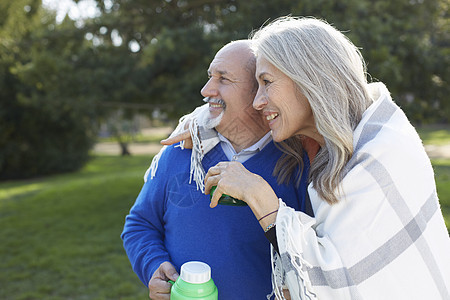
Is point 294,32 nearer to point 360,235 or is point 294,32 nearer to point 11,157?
point 360,235

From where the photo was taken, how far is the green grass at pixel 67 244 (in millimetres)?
5023

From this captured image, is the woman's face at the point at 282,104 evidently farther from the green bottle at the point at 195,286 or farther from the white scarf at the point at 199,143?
the green bottle at the point at 195,286

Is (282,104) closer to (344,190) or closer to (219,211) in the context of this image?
(344,190)

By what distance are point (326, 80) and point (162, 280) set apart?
44.1 inches

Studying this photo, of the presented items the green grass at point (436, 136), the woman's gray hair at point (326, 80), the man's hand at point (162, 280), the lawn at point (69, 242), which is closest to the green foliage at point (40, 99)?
the lawn at point (69, 242)

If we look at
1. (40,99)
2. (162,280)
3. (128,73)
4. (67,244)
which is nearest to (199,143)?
(162,280)

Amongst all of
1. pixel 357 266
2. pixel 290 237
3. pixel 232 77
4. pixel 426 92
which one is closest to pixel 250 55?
pixel 232 77

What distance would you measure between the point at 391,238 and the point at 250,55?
1042 mm

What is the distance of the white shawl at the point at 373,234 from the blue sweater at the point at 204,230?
39 cm

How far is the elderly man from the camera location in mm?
1818

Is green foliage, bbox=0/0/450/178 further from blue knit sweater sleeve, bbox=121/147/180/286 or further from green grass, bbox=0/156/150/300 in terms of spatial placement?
blue knit sweater sleeve, bbox=121/147/180/286

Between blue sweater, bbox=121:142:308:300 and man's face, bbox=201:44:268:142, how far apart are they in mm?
145

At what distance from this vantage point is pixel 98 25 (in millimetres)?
7453

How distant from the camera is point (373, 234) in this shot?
53.2 inches
